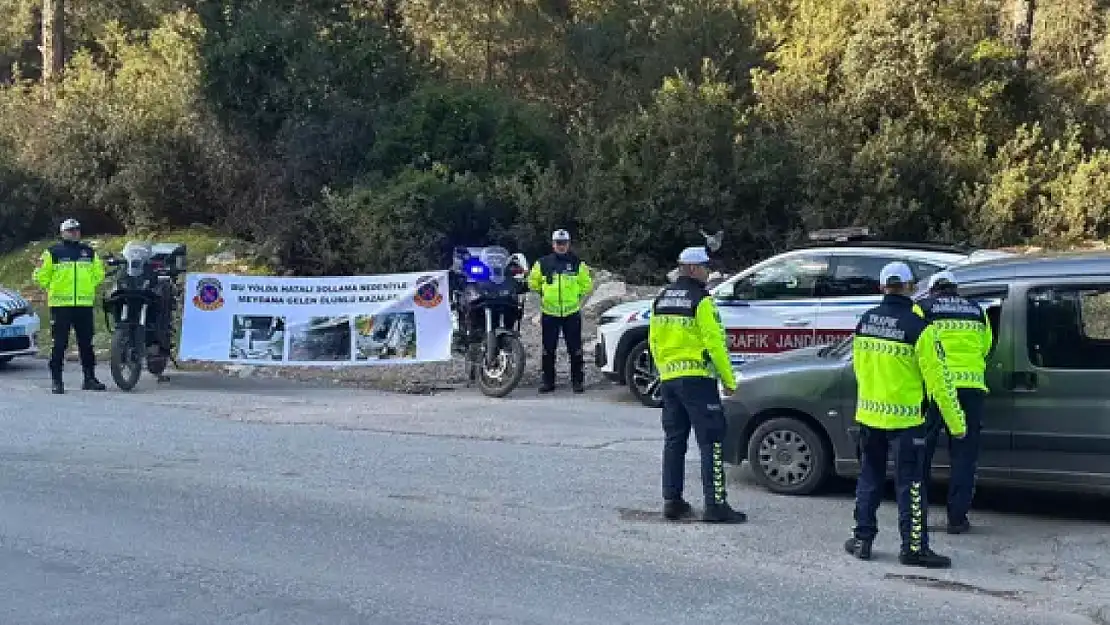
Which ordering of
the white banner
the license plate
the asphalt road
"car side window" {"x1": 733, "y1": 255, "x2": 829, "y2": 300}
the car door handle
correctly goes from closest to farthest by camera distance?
the asphalt road < the car door handle < "car side window" {"x1": 733, "y1": 255, "x2": 829, "y2": 300} < the white banner < the license plate

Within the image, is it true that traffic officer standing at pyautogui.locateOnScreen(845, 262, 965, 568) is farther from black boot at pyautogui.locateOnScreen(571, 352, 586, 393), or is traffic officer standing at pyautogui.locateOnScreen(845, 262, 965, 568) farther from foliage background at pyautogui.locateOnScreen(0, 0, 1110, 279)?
foliage background at pyautogui.locateOnScreen(0, 0, 1110, 279)

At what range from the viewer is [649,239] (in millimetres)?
22516

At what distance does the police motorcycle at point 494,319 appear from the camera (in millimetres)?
14820

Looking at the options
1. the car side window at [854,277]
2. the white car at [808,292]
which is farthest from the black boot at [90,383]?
the car side window at [854,277]

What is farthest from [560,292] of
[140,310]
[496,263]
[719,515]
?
[719,515]

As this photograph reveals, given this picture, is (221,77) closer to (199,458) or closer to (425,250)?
(425,250)

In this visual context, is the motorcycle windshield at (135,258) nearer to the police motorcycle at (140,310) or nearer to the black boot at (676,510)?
the police motorcycle at (140,310)

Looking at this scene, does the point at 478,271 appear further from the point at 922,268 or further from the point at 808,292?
the point at 922,268

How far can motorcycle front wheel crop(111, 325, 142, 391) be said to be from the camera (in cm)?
1494

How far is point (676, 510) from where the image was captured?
28.7 ft

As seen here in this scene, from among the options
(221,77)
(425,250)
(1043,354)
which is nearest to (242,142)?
(221,77)

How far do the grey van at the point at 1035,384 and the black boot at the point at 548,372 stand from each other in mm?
6021

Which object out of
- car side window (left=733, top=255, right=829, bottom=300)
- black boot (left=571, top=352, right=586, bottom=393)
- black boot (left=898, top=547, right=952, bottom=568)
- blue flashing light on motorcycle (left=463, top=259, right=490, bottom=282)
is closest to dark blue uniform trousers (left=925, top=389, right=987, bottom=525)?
black boot (left=898, top=547, right=952, bottom=568)

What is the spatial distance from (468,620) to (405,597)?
0.53 metres
